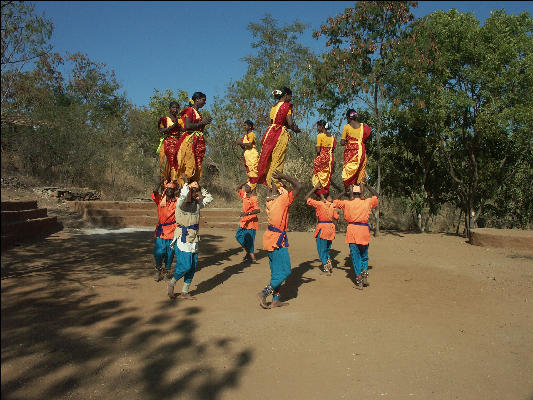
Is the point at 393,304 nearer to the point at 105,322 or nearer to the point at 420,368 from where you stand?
the point at 420,368

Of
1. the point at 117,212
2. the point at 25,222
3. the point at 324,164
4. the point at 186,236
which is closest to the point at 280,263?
the point at 186,236

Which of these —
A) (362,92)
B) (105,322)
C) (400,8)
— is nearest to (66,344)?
(105,322)

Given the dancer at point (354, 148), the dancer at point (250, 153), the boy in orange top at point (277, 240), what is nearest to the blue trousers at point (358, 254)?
the boy in orange top at point (277, 240)

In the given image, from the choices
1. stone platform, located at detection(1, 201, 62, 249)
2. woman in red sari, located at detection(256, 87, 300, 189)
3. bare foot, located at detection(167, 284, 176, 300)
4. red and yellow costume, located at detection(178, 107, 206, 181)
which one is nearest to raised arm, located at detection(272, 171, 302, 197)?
woman in red sari, located at detection(256, 87, 300, 189)

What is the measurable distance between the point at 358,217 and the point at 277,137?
163 centimetres

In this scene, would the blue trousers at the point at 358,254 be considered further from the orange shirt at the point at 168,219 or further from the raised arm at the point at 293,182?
the orange shirt at the point at 168,219

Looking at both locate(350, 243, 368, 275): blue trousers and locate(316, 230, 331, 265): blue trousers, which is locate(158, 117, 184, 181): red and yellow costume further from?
locate(350, 243, 368, 275): blue trousers

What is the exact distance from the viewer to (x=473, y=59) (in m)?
10.3

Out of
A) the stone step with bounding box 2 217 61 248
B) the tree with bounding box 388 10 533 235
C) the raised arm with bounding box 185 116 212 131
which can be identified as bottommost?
the stone step with bounding box 2 217 61 248

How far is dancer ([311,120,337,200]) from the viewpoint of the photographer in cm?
780

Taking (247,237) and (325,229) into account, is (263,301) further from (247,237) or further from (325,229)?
(247,237)

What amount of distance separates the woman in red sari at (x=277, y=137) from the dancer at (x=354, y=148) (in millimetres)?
2222

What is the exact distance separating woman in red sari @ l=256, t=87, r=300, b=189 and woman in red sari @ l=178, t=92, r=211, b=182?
115 centimetres

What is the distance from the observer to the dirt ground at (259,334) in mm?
3178
